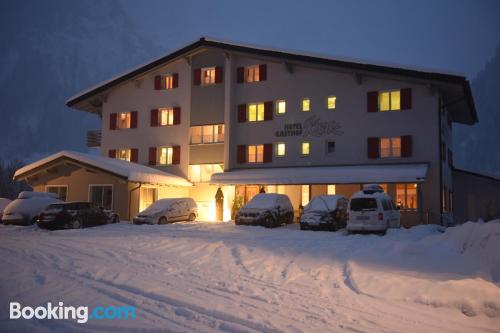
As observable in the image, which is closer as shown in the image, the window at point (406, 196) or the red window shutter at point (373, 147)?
the window at point (406, 196)

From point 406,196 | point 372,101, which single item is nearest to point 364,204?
point 406,196

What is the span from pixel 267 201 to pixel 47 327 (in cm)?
1751

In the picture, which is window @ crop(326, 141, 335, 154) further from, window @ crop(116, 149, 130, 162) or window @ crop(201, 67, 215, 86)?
window @ crop(116, 149, 130, 162)

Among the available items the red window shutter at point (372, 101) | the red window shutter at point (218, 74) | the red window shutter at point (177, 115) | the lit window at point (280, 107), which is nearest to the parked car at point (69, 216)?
the red window shutter at point (177, 115)

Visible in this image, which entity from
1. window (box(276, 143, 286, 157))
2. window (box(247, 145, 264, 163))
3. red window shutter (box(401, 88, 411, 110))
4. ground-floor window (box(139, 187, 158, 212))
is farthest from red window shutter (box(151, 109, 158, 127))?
red window shutter (box(401, 88, 411, 110))

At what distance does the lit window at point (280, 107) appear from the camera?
29.4 m

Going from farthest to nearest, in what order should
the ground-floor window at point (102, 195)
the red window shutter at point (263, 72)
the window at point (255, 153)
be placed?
the red window shutter at point (263, 72) < the window at point (255, 153) < the ground-floor window at point (102, 195)

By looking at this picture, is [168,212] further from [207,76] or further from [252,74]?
[207,76]

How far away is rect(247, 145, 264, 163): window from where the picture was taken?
30.0 meters

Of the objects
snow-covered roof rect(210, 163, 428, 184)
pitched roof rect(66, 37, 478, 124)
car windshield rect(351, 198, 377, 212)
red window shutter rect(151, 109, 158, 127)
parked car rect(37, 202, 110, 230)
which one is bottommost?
parked car rect(37, 202, 110, 230)

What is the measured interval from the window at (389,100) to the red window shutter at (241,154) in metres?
9.14

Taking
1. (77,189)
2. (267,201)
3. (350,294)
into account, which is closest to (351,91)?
(267,201)

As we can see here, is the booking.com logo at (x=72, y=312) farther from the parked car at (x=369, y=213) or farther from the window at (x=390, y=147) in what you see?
the window at (x=390, y=147)

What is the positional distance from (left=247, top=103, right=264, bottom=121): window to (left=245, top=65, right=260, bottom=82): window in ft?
5.74
